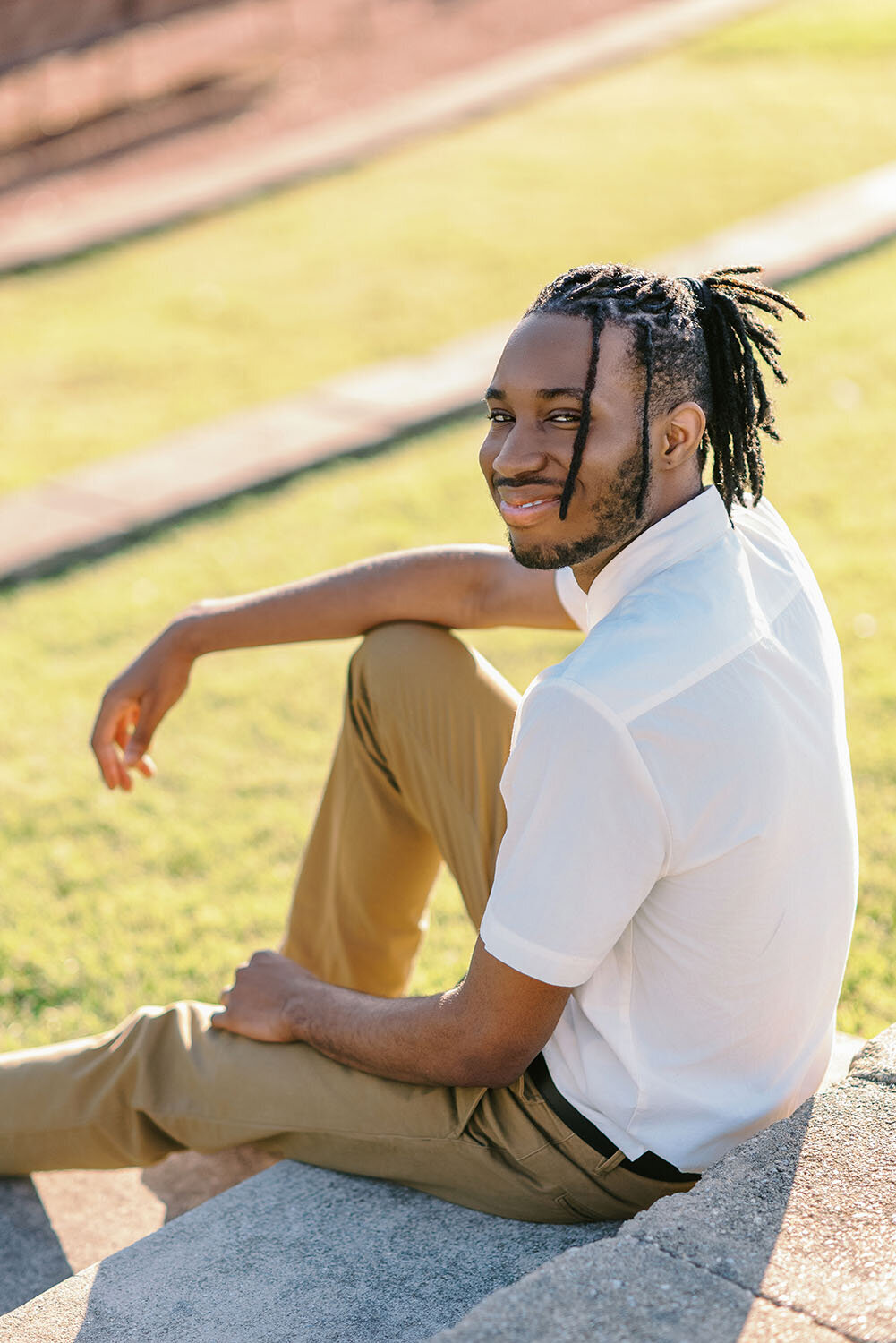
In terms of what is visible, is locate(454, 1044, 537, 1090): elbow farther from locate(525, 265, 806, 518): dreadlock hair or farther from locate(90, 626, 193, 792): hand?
locate(90, 626, 193, 792): hand

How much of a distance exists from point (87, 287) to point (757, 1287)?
7.24 meters

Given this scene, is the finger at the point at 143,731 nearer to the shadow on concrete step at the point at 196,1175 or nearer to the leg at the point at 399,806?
the leg at the point at 399,806

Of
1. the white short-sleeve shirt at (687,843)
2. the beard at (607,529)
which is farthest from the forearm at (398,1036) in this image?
the beard at (607,529)

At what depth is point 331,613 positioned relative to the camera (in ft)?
9.27

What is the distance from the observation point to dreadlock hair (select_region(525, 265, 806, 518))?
210 cm

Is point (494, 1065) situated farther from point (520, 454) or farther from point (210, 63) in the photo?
point (210, 63)

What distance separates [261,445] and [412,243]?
2.80 meters

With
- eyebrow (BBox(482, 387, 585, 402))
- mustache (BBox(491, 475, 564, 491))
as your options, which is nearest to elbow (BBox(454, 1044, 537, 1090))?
mustache (BBox(491, 475, 564, 491))

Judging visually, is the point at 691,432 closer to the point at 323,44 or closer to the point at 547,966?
the point at 547,966

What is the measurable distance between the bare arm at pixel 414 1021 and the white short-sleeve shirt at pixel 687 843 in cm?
7

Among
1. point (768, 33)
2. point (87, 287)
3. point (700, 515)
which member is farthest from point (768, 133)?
point (700, 515)

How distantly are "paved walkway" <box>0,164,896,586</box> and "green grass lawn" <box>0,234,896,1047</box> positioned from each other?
4.5 inches

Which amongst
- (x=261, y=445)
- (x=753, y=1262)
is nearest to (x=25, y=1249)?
(x=753, y=1262)

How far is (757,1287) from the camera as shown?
71.4 inches
